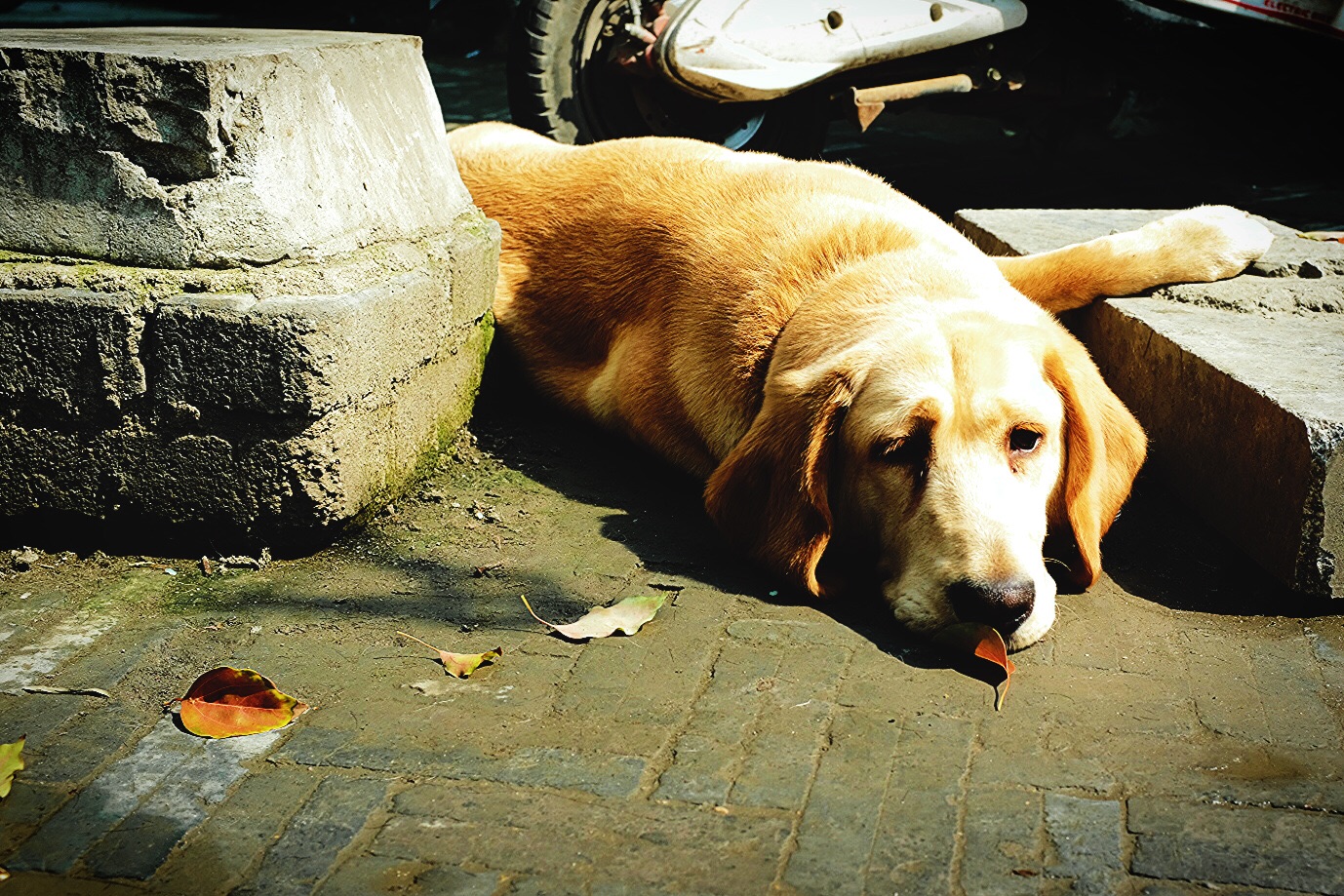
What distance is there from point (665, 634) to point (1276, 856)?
1327 millimetres

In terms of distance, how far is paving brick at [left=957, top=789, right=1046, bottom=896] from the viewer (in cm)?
205

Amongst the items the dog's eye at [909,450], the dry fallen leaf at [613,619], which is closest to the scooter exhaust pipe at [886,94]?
the dog's eye at [909,450]

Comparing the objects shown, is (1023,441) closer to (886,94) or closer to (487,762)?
(487,762)

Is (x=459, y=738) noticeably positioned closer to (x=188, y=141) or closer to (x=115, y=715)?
(x=115, y=715)

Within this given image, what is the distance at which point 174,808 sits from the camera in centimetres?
224

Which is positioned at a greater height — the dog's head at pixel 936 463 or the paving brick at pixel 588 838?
the dog's head at pixel 936 463

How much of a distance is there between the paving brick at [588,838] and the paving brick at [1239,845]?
64 cm

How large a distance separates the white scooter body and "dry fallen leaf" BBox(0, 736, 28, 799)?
13.6 ft

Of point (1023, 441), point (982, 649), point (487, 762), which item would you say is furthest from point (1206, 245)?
point (487, 762)

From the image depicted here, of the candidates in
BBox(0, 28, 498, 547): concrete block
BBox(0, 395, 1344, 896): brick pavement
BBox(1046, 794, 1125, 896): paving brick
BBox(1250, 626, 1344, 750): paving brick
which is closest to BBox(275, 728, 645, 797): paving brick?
BBox(0, 395, 1344, 896): brick pavement

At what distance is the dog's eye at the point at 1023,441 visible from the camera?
2.92 m

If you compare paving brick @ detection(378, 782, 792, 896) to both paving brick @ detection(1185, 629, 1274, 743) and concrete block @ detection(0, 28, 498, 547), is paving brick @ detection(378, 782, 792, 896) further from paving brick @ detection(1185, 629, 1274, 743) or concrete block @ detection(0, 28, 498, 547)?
concrete block @ detection(0, 28, 498, 547)

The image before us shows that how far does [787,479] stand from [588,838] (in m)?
1.19

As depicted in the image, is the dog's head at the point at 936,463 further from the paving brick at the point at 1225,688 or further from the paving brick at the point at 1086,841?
the paving brick at the point at 1086,841
